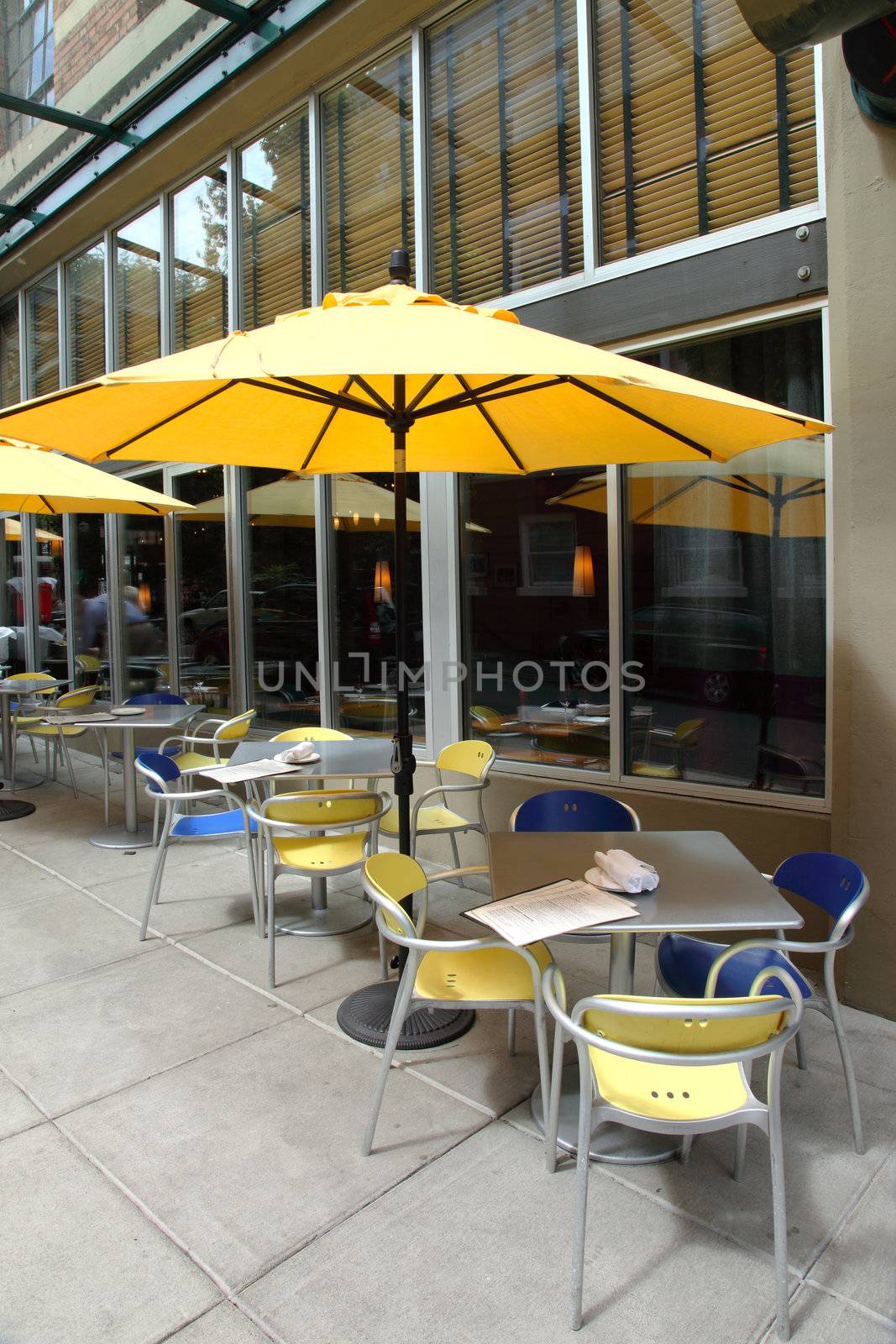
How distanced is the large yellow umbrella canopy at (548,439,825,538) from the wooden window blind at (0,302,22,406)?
28.0 ft

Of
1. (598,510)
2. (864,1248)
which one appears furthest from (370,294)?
(864,1248)

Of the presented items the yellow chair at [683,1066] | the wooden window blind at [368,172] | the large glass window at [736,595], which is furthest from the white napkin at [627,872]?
the wooden window blind at [368,172]

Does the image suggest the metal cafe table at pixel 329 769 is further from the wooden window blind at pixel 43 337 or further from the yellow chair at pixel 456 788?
the wooden window blind at pixel 43 337

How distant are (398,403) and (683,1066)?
7.95ft

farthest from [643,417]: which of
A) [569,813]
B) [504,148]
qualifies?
[504,148]

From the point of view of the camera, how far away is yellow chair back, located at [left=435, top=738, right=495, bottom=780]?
452 cm

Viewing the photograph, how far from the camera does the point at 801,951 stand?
7.96ft

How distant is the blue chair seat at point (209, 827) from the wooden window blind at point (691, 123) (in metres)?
3.51

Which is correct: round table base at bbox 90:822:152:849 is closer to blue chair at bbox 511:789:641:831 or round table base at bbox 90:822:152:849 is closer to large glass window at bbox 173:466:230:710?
large glass window at bbox 173:466:230:710

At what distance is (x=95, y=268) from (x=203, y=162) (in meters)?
2.24

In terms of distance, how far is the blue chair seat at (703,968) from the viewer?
105 inches

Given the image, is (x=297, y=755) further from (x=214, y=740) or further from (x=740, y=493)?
(x=740, y=493)

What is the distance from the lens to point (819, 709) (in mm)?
3939

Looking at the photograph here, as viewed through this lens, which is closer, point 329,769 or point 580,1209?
point 580,1209
